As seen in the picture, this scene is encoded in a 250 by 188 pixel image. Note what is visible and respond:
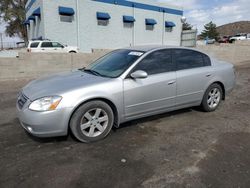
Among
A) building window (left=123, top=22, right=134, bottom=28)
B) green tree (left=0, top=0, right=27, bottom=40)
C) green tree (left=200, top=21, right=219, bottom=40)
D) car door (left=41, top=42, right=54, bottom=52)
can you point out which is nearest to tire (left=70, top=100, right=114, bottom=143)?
car door (left=41, top=42, right=54, bottom=52)

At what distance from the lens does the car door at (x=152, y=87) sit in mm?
4102

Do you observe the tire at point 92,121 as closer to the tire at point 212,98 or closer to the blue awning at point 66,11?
the tire at point 212,98

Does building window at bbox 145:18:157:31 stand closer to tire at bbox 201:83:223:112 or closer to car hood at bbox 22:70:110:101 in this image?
tire at bbox 201:83:223:112

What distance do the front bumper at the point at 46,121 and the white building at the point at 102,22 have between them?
16855mm

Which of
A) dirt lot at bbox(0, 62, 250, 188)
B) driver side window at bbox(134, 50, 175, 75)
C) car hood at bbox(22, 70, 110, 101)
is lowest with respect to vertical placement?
dirt lot at bbox(0, 62, 250, 188)

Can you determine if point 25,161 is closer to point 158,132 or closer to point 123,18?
point 158,132

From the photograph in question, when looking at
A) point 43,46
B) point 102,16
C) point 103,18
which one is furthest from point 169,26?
point 43,46

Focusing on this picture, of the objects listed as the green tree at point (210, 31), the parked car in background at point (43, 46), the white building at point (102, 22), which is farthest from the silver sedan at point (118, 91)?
the green tree at point (210, 31)

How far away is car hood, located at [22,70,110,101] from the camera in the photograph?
3.61 meters

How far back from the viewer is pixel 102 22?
22.2 metres

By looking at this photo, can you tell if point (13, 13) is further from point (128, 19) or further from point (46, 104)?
point (46, 104)

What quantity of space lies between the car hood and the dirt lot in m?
0.83

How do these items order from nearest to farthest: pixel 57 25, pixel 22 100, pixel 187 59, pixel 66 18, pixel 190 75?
pixel 22 100
pixel 190 75
pixel 187 59
pixel 57 25
pixel 66 18

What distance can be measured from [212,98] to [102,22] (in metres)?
18.6
